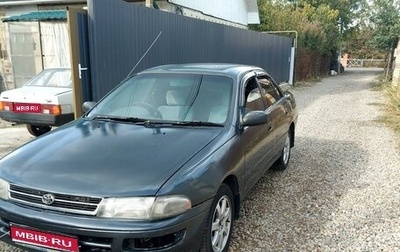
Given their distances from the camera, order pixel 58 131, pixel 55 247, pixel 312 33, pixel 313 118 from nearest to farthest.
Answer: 1. pixel 55 247
2. pixel 58 131
3. pixel 313 118
4. pixel 312 33

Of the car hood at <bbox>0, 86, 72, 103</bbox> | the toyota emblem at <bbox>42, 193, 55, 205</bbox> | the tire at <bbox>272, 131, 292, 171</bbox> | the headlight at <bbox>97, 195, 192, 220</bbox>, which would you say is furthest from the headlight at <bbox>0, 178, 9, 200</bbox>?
the car hood at <bbox>0, 86, 72, 103</bbox>

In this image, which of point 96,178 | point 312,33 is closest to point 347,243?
point 96,178

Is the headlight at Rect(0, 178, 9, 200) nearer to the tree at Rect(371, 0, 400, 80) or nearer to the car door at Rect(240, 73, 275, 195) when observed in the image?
the car door at Rect(240, 73, 275, 195)

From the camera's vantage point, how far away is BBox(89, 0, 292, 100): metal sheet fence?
22.5 ft

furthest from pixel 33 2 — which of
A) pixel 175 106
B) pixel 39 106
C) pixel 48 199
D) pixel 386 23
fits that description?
pixel 386 23

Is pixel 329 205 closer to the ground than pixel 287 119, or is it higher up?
closer to the ground

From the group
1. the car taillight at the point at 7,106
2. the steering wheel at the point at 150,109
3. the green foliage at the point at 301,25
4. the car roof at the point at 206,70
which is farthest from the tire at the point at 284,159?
the green foliage at the point at 301,25

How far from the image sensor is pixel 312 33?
85.5 feet

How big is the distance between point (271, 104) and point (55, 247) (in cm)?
308

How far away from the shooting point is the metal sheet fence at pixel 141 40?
684 centimetres

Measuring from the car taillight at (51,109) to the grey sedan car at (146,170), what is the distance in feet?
8.86

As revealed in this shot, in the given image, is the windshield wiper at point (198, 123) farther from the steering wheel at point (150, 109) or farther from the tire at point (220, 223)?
the tire at point (220, 223)

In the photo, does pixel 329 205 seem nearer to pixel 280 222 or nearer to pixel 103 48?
pixel 280 222

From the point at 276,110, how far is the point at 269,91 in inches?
11.6
